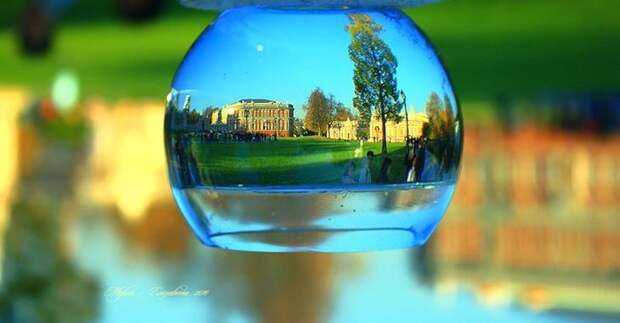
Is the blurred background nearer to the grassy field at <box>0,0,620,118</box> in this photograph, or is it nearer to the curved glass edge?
the grassy field at <box>0,0,620,118</box>

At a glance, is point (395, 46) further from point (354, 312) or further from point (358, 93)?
point (354, 312)

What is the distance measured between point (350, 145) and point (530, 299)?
4578 mm

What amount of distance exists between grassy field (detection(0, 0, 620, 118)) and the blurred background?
0.05 ft

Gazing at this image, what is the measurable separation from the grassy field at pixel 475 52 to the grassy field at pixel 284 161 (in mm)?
7041

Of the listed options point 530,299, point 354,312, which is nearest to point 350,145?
point 354,312

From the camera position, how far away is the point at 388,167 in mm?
989

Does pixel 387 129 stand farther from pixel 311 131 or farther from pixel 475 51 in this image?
pixel 475 51

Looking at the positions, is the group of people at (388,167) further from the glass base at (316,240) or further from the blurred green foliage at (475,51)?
the blurred green foliage at (475,51)

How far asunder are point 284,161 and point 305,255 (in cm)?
562

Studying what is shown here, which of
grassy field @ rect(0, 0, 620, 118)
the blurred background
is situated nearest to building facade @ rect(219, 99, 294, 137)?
the blurred background

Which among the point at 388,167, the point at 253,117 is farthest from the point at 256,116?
the point at 388,167

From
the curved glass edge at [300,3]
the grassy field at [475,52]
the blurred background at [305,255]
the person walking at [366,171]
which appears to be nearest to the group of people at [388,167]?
the person walking at [366,171]

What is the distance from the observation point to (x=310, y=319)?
4879 mm

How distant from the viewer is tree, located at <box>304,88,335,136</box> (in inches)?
38.2
